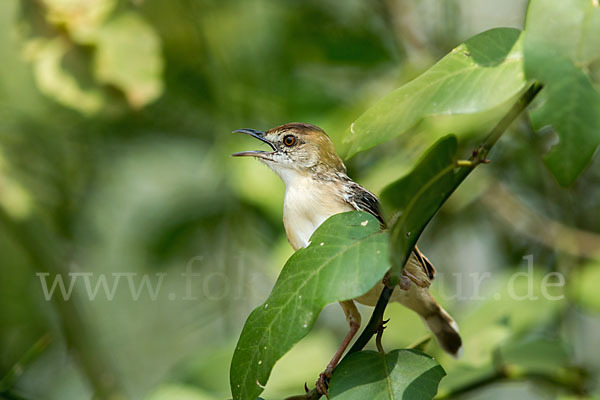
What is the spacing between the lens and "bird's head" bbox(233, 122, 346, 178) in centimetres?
307

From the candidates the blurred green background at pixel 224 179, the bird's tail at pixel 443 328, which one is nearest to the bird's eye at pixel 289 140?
the blurred green background at pixel 224 179

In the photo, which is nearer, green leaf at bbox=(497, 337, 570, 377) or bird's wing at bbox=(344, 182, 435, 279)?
bird's wing at bbox=(344, 182, 435, 279)

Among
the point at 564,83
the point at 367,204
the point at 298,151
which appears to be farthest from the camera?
Answer: the point at 298,151

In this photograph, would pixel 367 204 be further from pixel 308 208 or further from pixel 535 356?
pixel 535 356

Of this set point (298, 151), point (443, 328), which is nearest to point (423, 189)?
point (443, 328)

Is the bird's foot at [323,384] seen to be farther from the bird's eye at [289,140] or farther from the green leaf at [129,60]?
the green leaf at [129,60]

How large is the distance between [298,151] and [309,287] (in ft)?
5.83

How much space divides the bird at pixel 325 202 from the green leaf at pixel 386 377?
48cm

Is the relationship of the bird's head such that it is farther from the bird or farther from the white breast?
the white breast

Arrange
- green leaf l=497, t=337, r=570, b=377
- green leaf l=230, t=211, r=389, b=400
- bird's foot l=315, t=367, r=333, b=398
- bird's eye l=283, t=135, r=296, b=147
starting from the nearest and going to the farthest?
1. green leaf l=230, t=211, r=389, b=400
2. bird's foot l=315, t=367, r=333, b=398
3. green leaf l=497, t=337, r=570, b=377
4. bird's eye l=283, t=135, r=296, b=147

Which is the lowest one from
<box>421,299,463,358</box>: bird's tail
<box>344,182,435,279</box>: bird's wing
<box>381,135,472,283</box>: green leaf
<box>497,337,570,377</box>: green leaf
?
<box>381,135,472,283</box>: green leaf

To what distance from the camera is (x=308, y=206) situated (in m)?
2.63

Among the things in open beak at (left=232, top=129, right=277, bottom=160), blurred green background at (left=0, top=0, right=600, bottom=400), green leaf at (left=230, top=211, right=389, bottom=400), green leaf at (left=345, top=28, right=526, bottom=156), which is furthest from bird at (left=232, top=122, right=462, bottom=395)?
green leaf at (left=345, top=28, right=526, bottom=156)

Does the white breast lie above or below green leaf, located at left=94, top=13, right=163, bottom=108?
below
